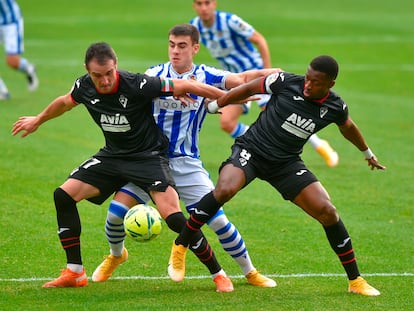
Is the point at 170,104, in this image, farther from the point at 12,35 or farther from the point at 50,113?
the point at 12,35

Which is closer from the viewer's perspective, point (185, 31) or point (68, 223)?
point (68, 223)

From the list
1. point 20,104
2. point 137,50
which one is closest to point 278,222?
point 20,104

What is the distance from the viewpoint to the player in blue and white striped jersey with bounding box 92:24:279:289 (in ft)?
30.9

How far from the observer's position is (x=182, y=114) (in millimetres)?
9570

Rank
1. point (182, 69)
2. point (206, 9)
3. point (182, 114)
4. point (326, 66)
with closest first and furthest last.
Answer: point (326, 66), point (182, 114), point (182, 69), point (206, 9)

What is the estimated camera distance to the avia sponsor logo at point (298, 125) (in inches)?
361

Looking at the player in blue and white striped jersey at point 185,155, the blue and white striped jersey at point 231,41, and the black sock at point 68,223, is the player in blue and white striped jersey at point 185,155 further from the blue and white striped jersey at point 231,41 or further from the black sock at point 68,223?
the blue and white striped jersey at point 231,41

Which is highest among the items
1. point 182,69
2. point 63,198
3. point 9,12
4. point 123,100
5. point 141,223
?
point 182,69

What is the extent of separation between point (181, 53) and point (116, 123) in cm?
105

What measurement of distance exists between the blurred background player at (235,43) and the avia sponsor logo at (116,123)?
6.33 meters

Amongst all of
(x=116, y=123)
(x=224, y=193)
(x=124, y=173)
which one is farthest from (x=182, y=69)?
(x=224, y=193)

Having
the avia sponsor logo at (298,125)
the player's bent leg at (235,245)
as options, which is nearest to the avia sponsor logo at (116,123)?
the player's bent leg at (235,245)

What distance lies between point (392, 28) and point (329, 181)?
20.2 m

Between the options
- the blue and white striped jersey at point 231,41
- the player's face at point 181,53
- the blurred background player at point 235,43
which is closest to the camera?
the player's face at point 181,53
